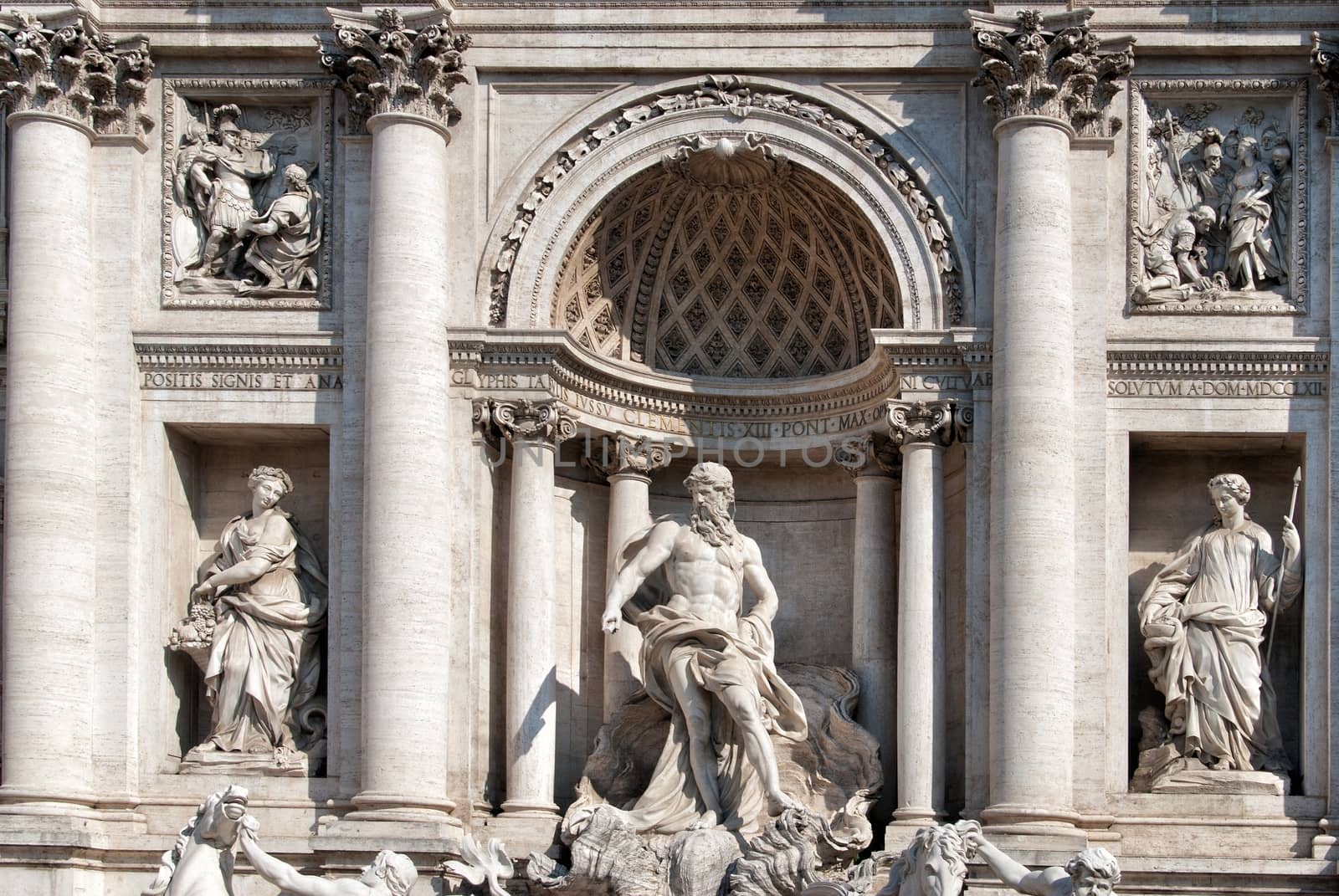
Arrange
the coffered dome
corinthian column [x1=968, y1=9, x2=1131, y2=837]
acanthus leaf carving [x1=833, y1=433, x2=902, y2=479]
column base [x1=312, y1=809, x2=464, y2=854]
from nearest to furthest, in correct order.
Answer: column base [x1=312, y1=809, x2=464, y2=854] → corinthian column [x1=968, y1=9, x2=1131, y2=837] → acanthus leaf carving [x1=833, y1=433, x2=902, y2=479] → the coffered dome

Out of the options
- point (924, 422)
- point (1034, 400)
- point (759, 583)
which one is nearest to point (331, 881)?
point (759, 583)

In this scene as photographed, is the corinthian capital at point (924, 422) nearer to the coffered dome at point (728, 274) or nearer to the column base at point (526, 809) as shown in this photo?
the coffered dome at point (728, 274)

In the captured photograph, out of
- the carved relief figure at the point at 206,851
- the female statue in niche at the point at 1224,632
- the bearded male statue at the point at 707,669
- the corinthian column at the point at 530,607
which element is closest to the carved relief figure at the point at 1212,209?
the female statue in niche at the point at 1224,632

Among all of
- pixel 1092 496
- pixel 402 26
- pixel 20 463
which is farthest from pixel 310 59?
pixel 1092 496

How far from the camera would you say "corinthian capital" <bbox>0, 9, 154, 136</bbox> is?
24.7m

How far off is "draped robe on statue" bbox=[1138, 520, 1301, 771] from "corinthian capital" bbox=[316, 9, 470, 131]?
796 centimetres

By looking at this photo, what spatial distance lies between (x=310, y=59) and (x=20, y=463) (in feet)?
15.2

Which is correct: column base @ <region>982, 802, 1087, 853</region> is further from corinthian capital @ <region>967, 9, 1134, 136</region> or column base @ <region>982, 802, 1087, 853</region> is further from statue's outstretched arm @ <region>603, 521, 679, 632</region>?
corinthian capital @ <region>967, 9, 1134, 136</region>

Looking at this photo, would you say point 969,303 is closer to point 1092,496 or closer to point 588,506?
point 1092,496

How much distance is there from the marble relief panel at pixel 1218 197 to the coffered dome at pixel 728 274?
8.11 ft

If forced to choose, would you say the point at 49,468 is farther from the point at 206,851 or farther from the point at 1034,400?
the point at 1034,400

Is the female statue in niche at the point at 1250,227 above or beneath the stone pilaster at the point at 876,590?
above

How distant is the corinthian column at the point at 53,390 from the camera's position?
944 inches

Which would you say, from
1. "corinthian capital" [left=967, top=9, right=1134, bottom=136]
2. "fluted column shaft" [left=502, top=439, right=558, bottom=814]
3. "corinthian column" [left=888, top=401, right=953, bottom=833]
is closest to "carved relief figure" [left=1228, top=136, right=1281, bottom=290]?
"corinthian capital" [left=967, top=9, right=1134, bottom=136]
